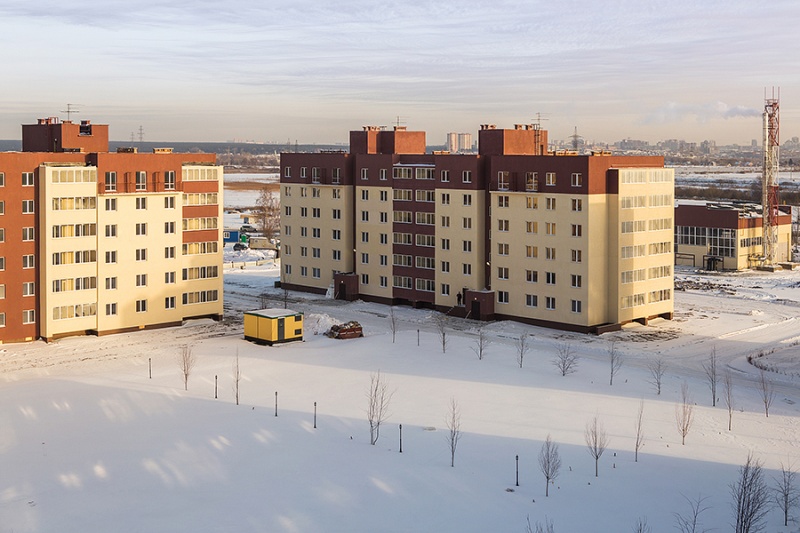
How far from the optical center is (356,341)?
61.1 m

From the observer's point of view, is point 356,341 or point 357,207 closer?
point 356,341

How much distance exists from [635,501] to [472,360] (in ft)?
77.3

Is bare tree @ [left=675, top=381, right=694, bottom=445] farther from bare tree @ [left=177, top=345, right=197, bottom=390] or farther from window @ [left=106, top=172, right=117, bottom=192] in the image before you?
window @ [left=106, top=172, right=117, bottom=192]

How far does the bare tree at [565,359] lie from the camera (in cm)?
5212

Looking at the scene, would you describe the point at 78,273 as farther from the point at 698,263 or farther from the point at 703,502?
the point at 698,263

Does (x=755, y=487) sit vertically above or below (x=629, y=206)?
below

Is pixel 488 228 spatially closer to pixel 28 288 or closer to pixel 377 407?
pixel 377 407

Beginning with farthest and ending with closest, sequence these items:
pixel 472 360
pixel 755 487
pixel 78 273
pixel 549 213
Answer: pixel 549 213, pixel 78 273, pixel 472 360, pixel 755 487

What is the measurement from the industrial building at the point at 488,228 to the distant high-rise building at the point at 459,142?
62146 millimetres

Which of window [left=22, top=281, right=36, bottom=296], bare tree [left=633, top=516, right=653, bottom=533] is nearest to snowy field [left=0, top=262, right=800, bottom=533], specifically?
bare tree [left=633, top=516, right=653, bottom=533]

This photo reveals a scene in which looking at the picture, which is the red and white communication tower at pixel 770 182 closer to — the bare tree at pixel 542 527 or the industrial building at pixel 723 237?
the industrial building at pixel 723 237

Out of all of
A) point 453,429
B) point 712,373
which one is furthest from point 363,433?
point 712,373

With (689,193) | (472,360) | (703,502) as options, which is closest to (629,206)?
(472,360)

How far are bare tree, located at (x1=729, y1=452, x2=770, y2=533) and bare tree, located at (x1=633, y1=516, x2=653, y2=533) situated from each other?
2694 millimetres
